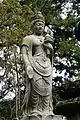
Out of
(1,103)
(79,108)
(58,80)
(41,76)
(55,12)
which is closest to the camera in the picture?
(41,76)

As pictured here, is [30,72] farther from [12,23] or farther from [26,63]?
[12,23]

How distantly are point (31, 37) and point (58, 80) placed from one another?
1149 cm

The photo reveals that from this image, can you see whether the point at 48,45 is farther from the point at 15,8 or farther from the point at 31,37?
the point at 15,8

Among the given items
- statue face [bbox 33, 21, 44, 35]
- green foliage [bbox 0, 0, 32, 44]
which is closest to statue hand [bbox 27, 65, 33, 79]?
statue face [bbox 33, 21, 44, 35]

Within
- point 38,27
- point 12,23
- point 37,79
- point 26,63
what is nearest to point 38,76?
point 37,79

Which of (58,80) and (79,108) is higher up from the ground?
(58,80)

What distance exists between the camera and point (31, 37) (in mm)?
5449

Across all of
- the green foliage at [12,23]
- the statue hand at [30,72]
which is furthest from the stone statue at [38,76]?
the green foliage at [12,23]

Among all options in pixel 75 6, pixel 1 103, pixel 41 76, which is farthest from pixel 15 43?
pixel 41 76

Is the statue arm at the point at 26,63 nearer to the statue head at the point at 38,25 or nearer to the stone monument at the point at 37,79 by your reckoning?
the stone monument at the point at 37,79

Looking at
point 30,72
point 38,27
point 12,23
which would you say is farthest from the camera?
point 12,23

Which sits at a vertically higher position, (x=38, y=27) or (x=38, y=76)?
(x=38, y=27)

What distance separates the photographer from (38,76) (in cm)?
511

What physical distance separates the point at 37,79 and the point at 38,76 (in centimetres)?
6
